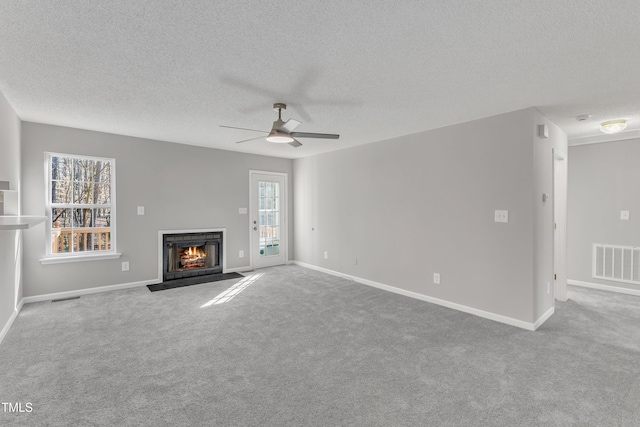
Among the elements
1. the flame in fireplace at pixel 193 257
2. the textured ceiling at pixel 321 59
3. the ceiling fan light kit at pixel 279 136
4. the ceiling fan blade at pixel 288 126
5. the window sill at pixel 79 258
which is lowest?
the flame in fireplace at pixel 193 257

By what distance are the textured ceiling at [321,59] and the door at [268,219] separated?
2.82 meters

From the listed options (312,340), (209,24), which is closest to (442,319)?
(312,340)

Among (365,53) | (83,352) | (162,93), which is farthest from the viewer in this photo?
(162,93)

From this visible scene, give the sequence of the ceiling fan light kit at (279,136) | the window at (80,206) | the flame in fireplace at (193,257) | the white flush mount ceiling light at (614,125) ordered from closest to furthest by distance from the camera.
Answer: the ceiling fan light kit at (279,136) → the white flush mount ceiling light at (614,125) → the window at (80,206) → the flame in fireplace at (193,257)

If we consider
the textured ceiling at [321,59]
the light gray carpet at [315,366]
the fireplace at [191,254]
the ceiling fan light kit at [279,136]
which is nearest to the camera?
the textured ceiling at [321,59]

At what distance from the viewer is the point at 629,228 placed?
176 inches

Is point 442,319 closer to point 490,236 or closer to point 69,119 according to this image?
point 490,236

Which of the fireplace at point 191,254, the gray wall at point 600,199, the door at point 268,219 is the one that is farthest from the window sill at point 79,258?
the gray wall at point 600,199

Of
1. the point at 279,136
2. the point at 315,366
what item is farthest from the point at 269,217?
the point at 315,366

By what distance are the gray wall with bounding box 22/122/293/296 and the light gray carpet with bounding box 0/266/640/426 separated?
607 millimetres

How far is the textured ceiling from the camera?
1.71 m

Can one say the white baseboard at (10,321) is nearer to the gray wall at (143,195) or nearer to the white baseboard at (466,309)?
the gray wall at (143,195)

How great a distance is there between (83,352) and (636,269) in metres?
6.96

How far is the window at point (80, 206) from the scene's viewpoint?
4.30 m
